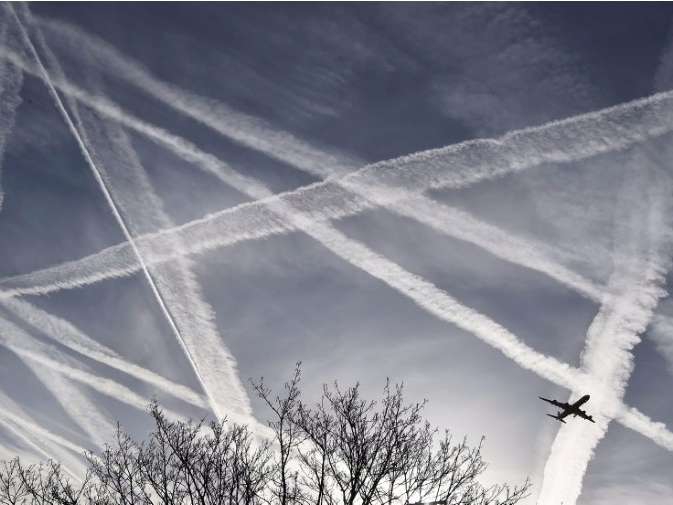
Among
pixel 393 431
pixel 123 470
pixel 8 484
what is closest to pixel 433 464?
pixel 393 431

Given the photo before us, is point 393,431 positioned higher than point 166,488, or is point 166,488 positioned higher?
point 393,431

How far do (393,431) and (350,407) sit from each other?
2.05 meters

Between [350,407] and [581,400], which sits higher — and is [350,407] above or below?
below

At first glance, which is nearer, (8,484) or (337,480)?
(337,480)

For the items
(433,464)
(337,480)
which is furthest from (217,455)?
(433,464)

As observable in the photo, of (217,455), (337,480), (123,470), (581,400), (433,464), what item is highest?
(581,400)

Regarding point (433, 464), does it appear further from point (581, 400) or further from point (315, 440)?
point (581, 400)

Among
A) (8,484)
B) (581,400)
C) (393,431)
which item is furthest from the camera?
(8,484)

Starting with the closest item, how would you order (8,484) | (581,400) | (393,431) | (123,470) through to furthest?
1. (581,400)
2. (393,431)
3. (123,470)
4. (8,484)

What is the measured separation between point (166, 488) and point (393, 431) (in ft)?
33.4

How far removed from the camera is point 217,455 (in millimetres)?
16812

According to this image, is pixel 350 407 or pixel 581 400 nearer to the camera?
pixel 581 400

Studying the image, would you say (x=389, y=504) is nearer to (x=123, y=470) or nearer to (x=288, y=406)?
(x=288, y=406)

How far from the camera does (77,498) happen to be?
17828 millimetres
